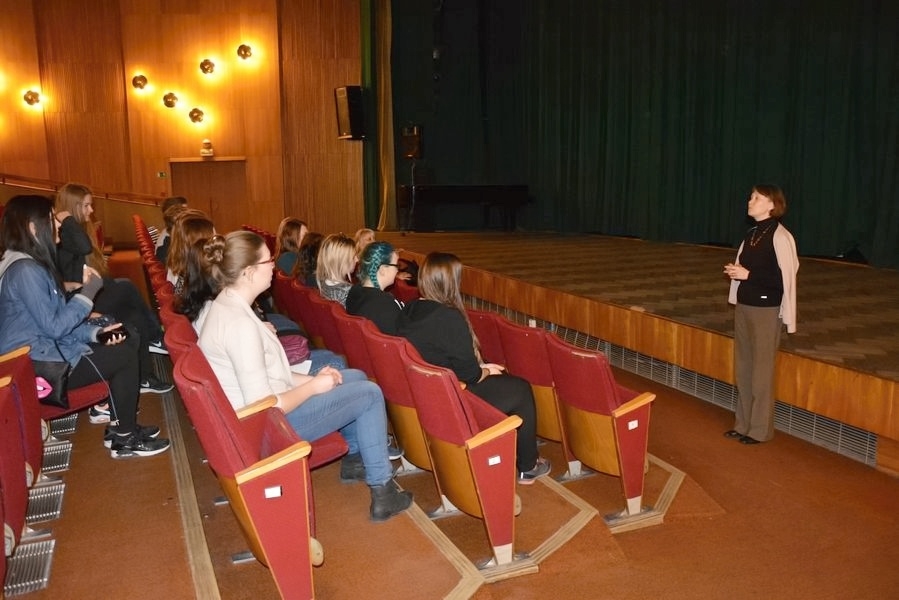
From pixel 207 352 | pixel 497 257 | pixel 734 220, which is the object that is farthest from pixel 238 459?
pixel 734 220

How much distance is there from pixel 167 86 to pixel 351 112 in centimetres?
315

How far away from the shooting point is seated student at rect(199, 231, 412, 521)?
252 cm

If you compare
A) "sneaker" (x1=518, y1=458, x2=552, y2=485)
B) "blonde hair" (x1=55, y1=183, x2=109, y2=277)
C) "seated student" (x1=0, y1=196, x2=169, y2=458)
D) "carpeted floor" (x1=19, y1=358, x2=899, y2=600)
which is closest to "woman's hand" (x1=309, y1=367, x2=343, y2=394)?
"carpeted floor" (x1=19, y1=358, x2=899, y2=600)

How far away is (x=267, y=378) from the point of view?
8.41 feet

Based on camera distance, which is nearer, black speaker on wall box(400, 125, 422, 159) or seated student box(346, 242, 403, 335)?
seated student box(346, 242, 403, 335)

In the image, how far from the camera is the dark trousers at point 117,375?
3.14 m

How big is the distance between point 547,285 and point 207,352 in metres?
4.01

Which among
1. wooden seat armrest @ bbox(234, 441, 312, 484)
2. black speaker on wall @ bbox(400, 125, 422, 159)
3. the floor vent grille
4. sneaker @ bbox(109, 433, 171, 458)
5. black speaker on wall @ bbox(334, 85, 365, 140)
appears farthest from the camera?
black speaker on wall @ bbox(334, 85, 365, 140)

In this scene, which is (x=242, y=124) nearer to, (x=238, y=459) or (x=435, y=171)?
(x=435, y=171)

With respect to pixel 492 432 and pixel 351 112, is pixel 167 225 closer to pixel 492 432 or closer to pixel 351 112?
pixel 492 432

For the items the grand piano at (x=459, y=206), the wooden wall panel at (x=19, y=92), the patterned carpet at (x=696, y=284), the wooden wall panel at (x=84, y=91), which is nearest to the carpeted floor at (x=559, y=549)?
the patterned carpet at (x=696, y=284)

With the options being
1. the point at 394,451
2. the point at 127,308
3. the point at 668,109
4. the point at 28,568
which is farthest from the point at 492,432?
the point at 668,109

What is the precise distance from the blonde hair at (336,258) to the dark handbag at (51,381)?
1417 millimetres

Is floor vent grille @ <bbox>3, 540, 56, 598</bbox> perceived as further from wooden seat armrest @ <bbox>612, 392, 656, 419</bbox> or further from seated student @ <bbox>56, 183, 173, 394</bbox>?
wooden seat armrest @ <bbox>612, 392, 656, 419</bbox>
